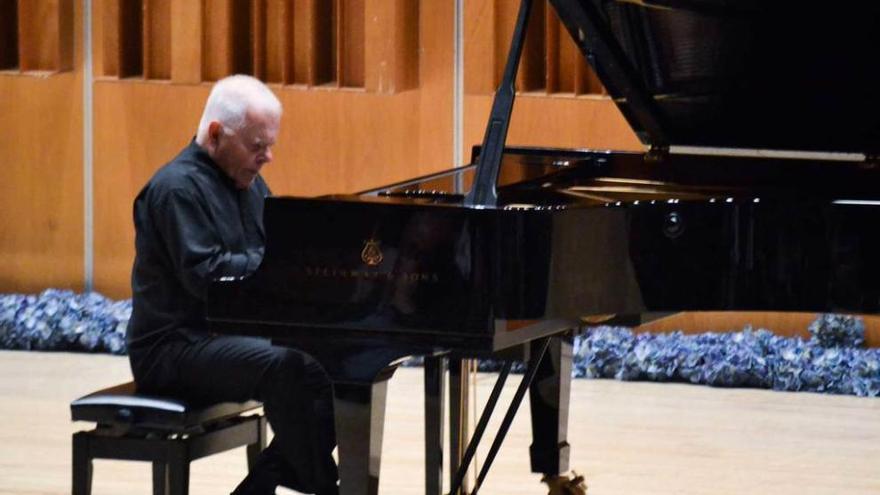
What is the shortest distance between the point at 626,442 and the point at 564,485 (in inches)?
42.5

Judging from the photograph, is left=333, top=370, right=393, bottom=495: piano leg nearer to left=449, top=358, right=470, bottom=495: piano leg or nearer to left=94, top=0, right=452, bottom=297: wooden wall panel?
left=449, top=358, right=470, bottom=495: piano leg

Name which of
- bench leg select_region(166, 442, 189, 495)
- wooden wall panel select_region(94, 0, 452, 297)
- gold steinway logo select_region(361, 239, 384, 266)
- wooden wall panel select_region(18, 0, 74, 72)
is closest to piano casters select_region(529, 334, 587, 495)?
bench leg select_region(166, 442, 189, 495)

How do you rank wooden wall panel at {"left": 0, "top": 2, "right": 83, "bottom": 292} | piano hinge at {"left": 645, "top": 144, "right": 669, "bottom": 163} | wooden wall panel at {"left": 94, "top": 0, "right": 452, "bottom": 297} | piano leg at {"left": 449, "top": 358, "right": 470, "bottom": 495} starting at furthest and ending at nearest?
wooden wall panel at {"left": 0, "top": 2, "right": 83, "bottom": 292} → wooden wall panel at {"left": 94, "top": 0, "right": 452, "bottom": 297} → piano hinge at {"left": 645, "top": 144, "right": 669, "bottom": 163} → piano leg at {"left": 449, "top": 358, "right": 470, "bottom": 495}

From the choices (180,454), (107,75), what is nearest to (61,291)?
(107,75)

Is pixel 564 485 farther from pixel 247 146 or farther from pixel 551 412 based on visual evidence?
pixel 247 146

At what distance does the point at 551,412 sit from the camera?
12.8 feet

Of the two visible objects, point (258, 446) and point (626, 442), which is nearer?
point (258, 446)

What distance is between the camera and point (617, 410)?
5.39 meters

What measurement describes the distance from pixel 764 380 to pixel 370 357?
3.06 meters

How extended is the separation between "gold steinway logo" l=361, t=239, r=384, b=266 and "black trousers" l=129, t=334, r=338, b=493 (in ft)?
1.95

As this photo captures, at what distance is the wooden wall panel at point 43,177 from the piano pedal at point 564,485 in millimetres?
3436

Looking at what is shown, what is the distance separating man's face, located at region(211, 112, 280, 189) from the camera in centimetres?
377

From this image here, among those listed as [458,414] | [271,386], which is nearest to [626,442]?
[458,414]

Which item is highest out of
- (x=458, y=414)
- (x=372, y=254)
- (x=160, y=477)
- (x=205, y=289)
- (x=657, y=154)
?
(x=657, y=154)
